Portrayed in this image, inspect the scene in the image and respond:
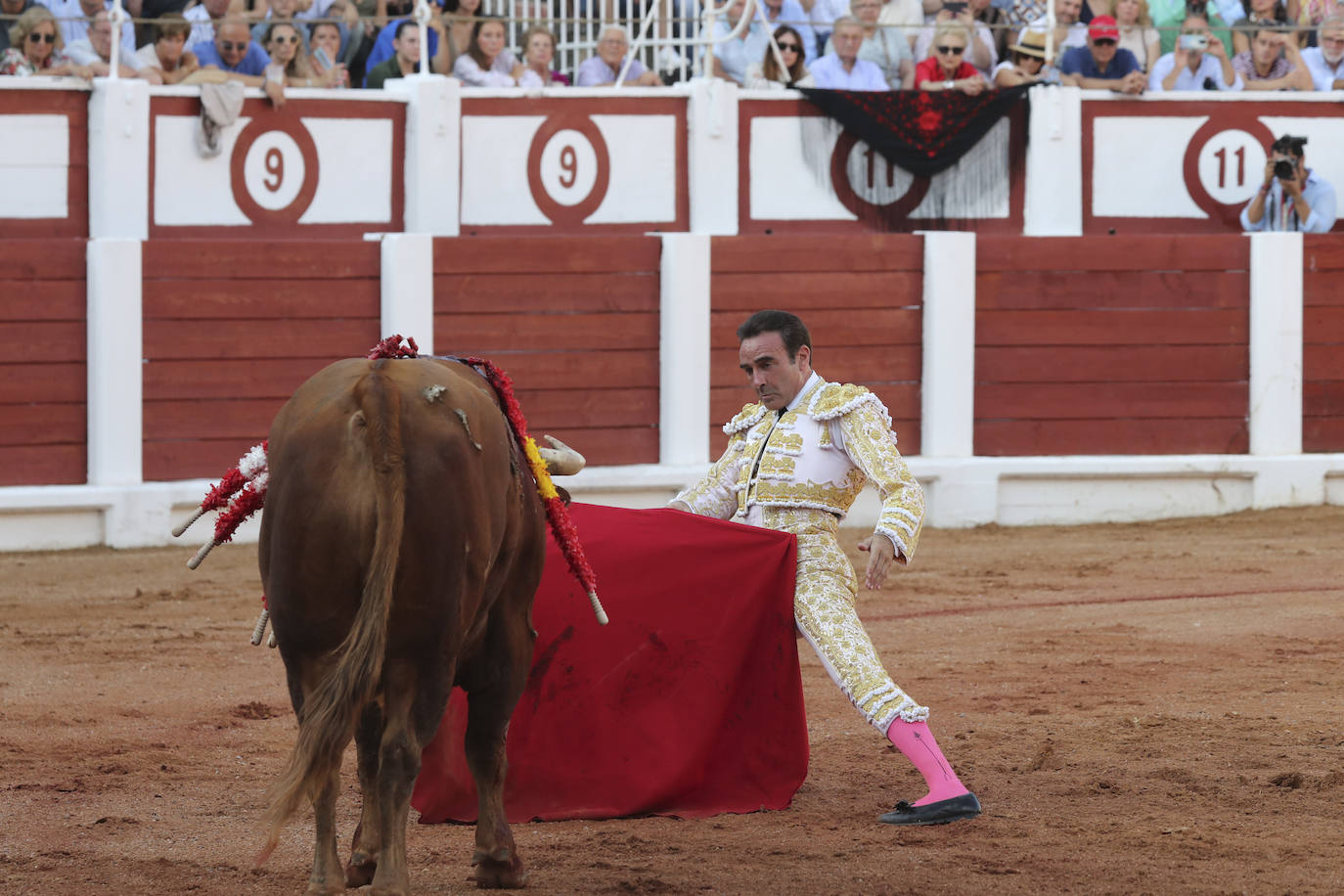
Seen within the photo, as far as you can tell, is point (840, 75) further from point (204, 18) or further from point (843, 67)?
point (204, 18)

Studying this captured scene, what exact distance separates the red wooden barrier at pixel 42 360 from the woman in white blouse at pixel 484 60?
220cm

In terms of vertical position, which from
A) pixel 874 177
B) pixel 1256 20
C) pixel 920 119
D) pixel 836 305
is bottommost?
pixel 836 305

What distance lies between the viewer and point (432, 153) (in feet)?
30.8

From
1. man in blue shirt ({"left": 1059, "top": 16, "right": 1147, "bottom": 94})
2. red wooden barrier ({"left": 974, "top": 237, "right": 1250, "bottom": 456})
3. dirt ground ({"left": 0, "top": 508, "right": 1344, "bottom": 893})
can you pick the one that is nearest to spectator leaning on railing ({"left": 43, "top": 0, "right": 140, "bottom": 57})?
dirt ground ({"left": 0, "top": 508, "right": 1344, "bottom": 893})

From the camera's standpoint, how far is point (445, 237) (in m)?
9.08

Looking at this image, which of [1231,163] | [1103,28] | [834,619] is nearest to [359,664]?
[834,619]

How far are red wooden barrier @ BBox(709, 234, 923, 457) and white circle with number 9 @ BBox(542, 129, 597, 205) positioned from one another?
884 mm

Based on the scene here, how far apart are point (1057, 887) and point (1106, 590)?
4267 mm

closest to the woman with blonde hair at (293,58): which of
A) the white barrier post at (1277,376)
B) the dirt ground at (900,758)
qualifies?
the dirt ground at (900,758)

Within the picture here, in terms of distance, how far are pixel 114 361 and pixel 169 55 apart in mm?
1584

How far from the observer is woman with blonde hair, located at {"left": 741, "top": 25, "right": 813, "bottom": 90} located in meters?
9.88

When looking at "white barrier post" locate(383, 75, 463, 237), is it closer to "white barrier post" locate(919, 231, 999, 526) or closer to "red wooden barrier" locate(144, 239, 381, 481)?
"red wooden barrier" locate(144, 239, 381, 481)

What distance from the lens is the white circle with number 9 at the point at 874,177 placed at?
32.6 ft

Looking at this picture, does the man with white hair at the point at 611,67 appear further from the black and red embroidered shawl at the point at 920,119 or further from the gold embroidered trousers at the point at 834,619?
the gold embroidered trousers at the point at 834,619
